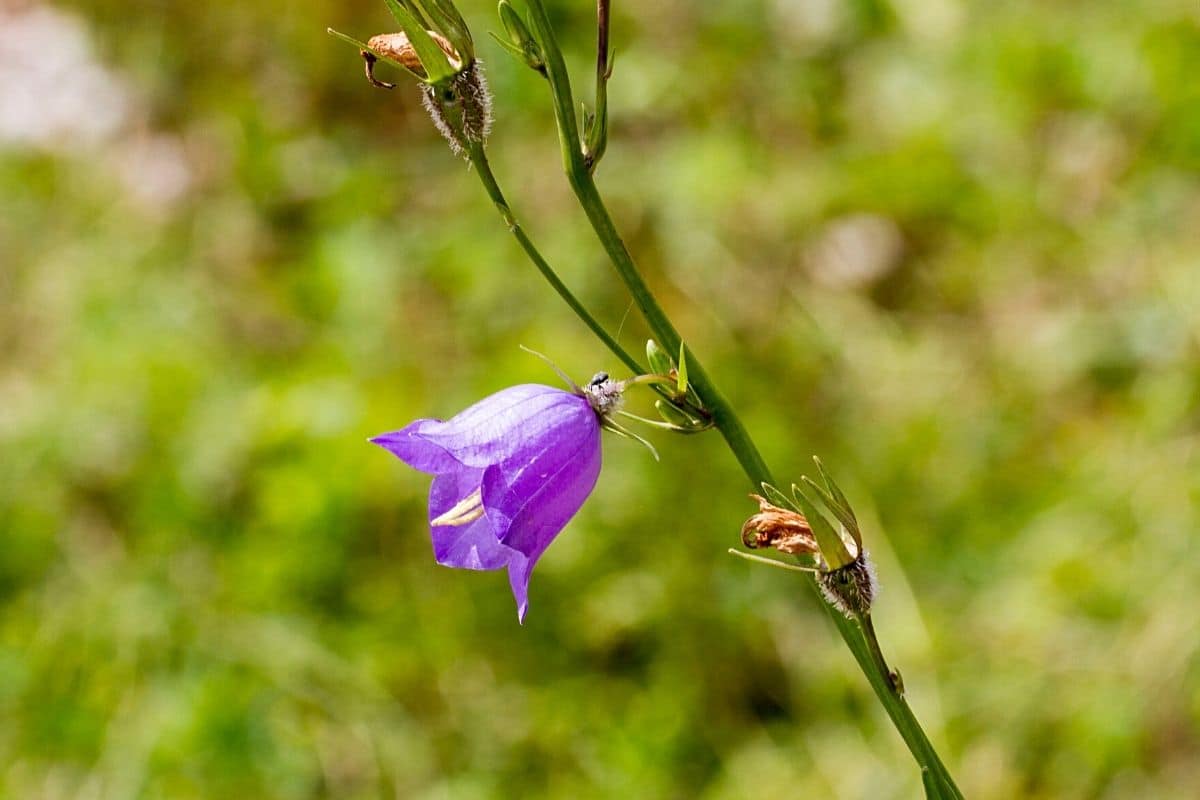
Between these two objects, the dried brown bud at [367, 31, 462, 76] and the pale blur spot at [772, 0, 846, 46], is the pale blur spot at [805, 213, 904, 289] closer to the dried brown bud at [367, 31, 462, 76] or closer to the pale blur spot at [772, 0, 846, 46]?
the pale blur spot at [772, 0, 846, 46]

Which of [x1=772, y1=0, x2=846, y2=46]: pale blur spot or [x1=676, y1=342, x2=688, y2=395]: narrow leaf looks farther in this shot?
[x1=772, y1=0, x2=846, y2=46]: pale blur spot

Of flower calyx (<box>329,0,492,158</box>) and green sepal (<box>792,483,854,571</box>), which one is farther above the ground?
flower calyx (<box>329,0,492,158</box>)

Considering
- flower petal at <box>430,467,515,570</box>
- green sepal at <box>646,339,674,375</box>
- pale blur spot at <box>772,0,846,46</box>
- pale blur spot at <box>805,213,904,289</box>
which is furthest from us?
pale blur spot at <box>772,0,846,46</box>

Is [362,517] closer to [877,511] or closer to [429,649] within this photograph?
[429,649]

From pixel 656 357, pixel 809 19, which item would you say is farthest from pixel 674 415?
pixel 809 19

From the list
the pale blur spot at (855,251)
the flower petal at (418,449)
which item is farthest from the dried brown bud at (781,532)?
the pale blur spot at (855,251)

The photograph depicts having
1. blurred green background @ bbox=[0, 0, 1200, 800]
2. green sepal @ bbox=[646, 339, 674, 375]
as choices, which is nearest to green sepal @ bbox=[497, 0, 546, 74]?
green sepal @ bbox=[646, 339, 674, 375]
